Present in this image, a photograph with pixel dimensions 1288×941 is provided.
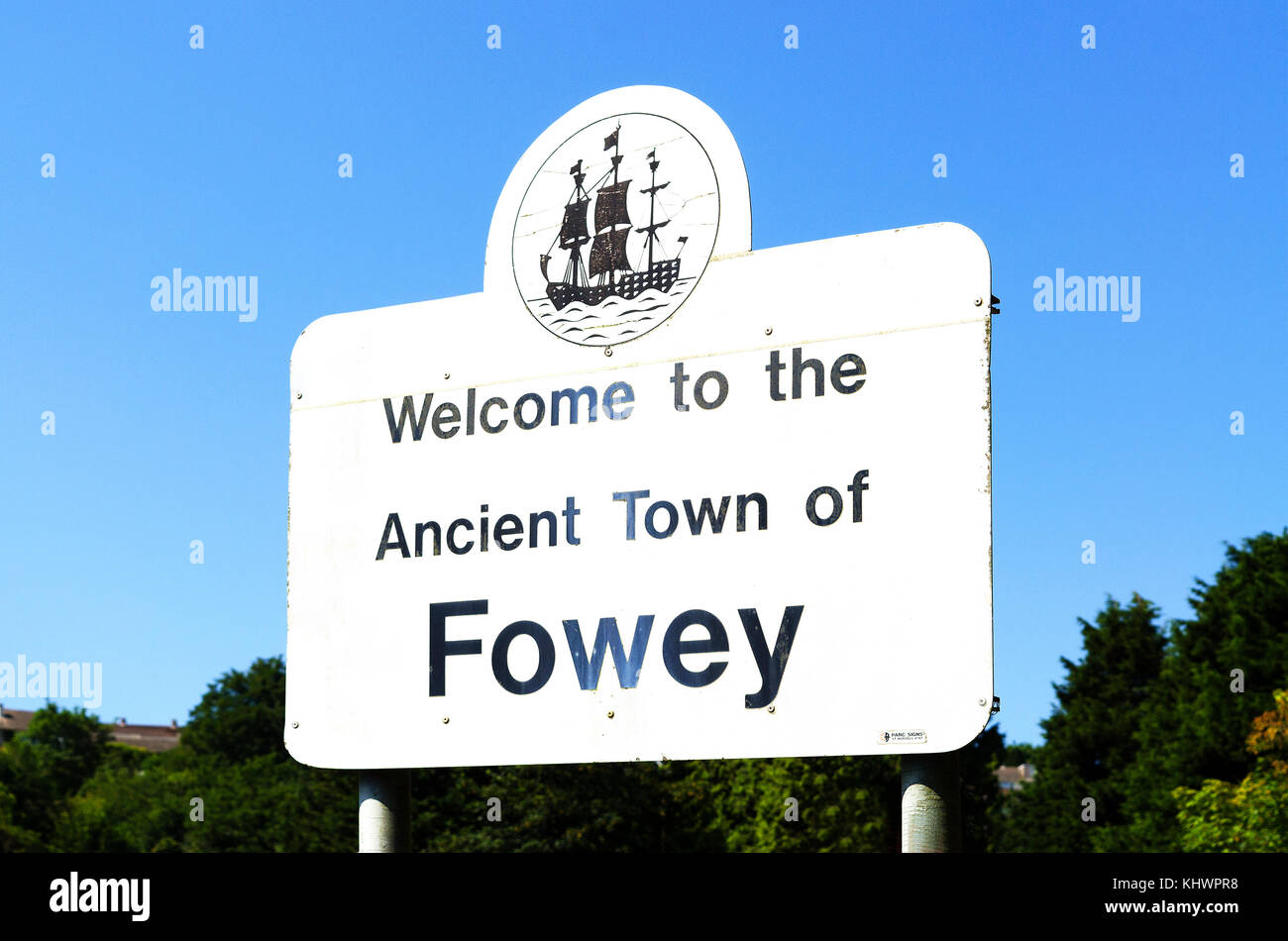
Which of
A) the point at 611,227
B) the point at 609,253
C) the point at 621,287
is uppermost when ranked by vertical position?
the point at 611,227

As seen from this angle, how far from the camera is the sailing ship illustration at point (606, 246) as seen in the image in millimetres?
5547

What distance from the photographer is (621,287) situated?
559cm

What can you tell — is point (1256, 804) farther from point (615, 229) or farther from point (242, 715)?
point (242, 715)

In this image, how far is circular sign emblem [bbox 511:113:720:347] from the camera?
18.0 ft

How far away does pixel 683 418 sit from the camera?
5438 millimetres

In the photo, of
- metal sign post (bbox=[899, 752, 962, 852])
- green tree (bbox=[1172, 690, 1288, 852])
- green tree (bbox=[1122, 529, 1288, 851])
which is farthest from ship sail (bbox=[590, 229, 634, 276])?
green tree (bbox=[1122, 529, 1288, 851])

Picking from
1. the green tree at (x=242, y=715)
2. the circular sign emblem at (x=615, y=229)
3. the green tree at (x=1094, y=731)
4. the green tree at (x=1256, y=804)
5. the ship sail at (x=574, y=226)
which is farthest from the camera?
the green tree at (x=242, y=715)

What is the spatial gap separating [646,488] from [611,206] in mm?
1145

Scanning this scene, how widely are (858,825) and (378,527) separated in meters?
52.7

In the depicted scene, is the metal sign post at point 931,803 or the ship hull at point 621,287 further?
the ship hull at point 621,287

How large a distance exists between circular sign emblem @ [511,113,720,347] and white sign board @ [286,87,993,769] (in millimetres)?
12

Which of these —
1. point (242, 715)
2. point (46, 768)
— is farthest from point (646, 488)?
point (46, 768)

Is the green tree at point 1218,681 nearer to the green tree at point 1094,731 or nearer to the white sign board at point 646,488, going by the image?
the green tree at point 1094,731

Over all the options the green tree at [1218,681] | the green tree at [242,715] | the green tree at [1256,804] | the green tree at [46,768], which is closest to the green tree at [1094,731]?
the green tree at [1218,681]
